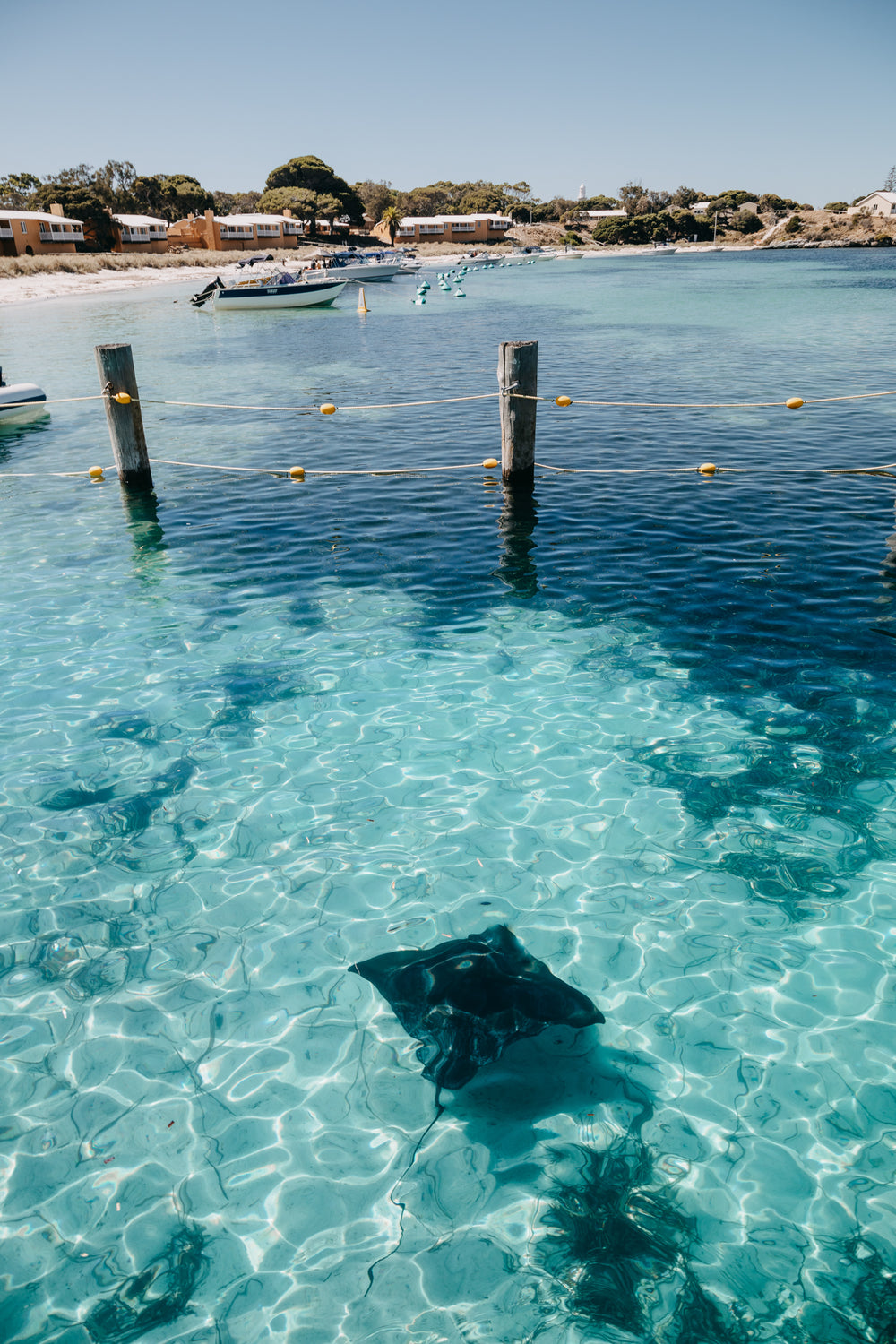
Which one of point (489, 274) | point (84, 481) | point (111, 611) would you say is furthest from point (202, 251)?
point (111, 611)

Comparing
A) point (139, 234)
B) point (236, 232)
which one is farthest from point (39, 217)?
point (236, 232)

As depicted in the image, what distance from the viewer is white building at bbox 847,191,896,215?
129 m

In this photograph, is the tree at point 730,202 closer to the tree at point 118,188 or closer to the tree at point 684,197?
the tree at point 684,197

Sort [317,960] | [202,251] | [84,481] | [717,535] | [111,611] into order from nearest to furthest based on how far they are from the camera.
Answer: [317,960], [111,611], [717,535], [84,481], [202,251]

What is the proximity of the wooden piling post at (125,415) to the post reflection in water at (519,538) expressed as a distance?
18.8ft

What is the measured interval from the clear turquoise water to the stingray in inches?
4.6

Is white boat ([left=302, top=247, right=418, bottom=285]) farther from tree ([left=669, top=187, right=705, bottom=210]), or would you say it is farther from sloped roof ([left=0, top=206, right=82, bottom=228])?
tree ([left=669, top=187, right=705, bottom=210])

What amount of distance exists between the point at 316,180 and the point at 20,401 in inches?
4529

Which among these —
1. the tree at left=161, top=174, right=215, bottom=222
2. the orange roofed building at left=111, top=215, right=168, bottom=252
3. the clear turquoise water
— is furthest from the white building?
the clear turquoise water

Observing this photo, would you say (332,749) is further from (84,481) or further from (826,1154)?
Answer: (84,481)

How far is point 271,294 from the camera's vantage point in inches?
1666

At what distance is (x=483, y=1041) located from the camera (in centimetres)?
410

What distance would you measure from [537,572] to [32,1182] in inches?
309

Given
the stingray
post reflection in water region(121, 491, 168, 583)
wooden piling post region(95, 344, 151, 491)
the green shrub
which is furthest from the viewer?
the green shrub
